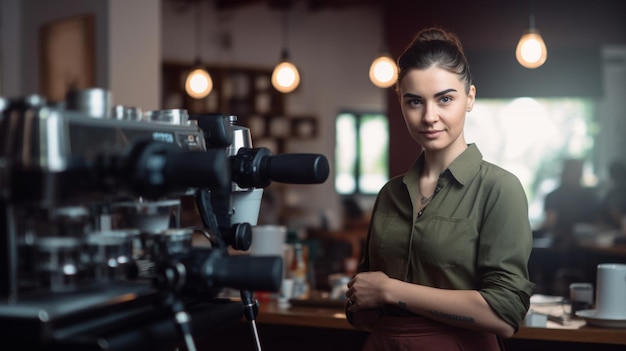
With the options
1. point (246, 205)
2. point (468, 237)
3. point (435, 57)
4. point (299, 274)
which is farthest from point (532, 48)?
point (246, 205)

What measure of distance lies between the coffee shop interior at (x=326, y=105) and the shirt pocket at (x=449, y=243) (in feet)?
1.43

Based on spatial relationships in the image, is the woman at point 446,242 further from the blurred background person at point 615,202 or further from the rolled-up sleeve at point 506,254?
the blurred background person at point 615,202

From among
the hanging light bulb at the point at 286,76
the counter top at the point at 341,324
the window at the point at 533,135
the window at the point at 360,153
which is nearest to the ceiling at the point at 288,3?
the window at the point at 360,153

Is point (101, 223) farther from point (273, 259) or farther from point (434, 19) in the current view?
point (434, 19)

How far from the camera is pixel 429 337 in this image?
195cm

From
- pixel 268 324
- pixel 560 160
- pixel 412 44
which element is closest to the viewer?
pixel 412 44

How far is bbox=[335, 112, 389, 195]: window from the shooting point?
403 inches

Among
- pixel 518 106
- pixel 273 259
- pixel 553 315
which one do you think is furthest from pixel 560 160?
pixel 273 259

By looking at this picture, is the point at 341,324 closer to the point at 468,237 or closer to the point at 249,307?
the point at 468,237

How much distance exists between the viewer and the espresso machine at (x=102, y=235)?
1053 millimetres

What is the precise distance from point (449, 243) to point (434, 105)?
329mm

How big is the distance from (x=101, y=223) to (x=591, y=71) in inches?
288

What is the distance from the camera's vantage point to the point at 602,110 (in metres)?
10.4

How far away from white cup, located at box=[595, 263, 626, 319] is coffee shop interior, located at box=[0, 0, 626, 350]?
2cm
